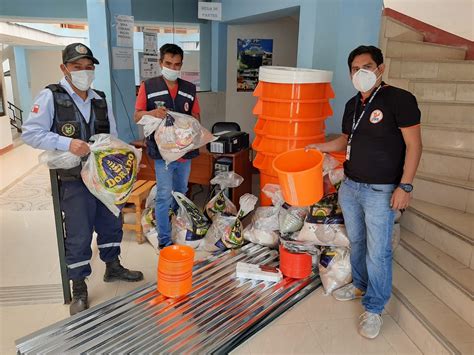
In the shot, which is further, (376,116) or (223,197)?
(223,197)

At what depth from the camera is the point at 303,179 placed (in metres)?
1.97

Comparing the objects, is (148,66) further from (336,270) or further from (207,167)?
(336,270)

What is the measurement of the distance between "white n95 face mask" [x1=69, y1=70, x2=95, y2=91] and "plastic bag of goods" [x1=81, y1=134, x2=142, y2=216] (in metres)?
0.28

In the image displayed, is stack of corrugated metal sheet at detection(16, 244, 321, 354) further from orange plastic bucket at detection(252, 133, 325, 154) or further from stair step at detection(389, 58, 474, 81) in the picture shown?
stair step at detection(389, 58, 474, 81)

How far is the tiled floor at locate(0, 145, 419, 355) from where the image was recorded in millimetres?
1822

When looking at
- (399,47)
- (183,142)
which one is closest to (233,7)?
(399,47)

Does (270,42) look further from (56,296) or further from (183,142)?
(56,296)

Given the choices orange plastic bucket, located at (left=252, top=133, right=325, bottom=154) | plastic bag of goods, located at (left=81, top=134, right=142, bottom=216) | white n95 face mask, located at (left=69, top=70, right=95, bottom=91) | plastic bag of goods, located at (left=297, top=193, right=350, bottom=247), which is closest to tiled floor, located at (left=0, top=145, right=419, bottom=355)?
plastic bag of goods, located at (left=297, top=193, right=350, bottom=247)

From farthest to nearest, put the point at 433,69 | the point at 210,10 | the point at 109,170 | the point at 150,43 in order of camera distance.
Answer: the point at 150,43 → the point at 210,10 → the point at 433,69 → the point at 109,170

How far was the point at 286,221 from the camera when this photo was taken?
2535 millimetres

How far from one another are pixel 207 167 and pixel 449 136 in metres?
1.99

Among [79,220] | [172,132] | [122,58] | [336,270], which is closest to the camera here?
[79,220]

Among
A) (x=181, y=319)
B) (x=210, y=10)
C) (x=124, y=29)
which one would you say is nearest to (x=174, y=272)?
(x=181, y=319)

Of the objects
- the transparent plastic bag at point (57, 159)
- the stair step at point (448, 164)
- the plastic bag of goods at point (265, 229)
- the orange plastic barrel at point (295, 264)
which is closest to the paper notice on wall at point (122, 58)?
the transparent plastic bag at point (57, 159)
